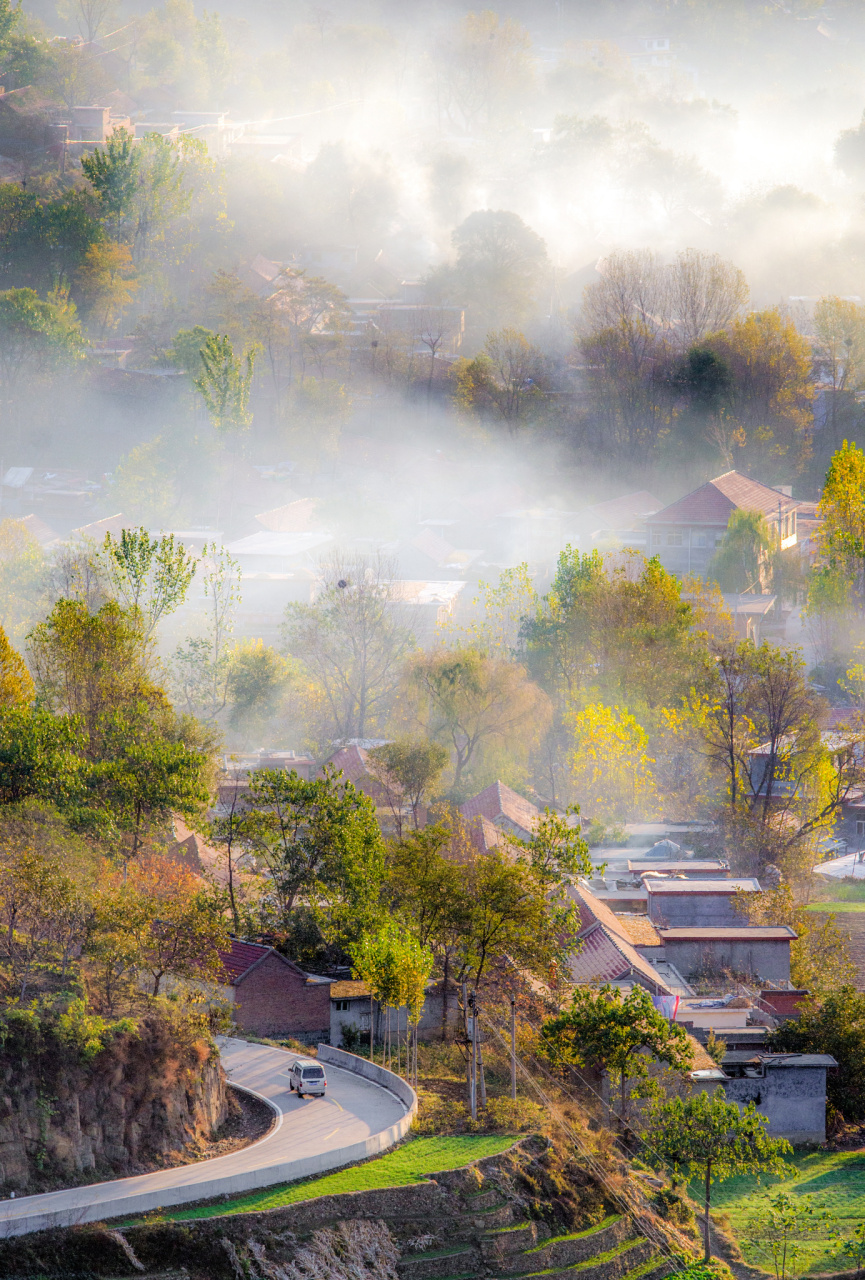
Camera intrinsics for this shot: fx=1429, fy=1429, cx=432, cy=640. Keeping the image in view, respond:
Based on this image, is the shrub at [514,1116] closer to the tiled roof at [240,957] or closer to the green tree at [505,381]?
the tiled roof at [240,957]

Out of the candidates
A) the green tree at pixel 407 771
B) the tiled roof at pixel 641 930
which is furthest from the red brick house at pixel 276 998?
the green tree at pixel 407 771

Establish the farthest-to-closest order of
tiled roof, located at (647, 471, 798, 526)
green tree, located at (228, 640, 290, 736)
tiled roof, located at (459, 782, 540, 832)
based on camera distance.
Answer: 1. tiled roof, located at (647, 471, 798, 526)
2. green tree, located at (228, 640, 290, 736)
3. tiled roof, located at (459, 782, 540, 832)

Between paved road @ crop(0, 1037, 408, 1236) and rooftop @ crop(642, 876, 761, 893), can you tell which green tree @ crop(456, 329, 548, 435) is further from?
paved road @ crop(0, 1037, 408, 1236)

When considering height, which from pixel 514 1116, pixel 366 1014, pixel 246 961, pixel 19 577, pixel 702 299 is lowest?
pixel 514 1116

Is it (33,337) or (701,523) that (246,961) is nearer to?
(701,523)

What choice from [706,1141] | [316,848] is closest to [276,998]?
[316,848]

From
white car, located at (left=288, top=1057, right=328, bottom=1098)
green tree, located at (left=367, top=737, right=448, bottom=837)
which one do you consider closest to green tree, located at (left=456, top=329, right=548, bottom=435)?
green tree, located at (left=367, top=737, right=448, bottom=837)
